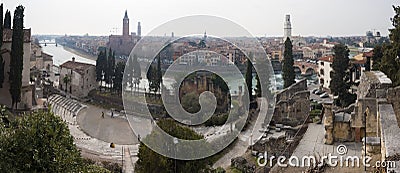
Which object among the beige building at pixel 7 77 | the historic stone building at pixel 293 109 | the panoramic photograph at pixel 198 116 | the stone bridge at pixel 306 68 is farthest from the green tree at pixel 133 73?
the stone bridge at pixel 306 68

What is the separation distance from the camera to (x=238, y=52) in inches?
907

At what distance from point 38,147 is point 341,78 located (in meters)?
17.5

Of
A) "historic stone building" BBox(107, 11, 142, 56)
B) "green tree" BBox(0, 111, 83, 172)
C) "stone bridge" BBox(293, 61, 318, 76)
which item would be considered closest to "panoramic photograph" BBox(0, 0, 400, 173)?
"green tree" BBox(0, 111, 83, 172)

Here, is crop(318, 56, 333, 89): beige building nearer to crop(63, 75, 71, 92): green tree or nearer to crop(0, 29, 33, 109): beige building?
crop(63, 75, 71, 92): green tree

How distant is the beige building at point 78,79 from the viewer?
32.2m

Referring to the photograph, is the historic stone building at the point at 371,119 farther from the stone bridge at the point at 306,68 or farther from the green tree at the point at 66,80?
the stone bridge at the point at 306,68

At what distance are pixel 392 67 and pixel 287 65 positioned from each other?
9938 mm

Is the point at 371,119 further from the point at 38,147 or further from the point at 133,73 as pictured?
the point at 133,73

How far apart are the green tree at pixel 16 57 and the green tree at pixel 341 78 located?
1438 cm

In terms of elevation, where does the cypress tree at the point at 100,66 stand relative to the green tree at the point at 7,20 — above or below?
below

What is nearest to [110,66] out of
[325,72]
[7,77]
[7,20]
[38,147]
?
[7,20]

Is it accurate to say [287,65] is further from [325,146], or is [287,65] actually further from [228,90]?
[325,146]

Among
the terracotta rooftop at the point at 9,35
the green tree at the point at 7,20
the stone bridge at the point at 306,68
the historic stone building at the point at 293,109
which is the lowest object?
the historic stone building at the point at 293,109

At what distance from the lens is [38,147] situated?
650 cm
